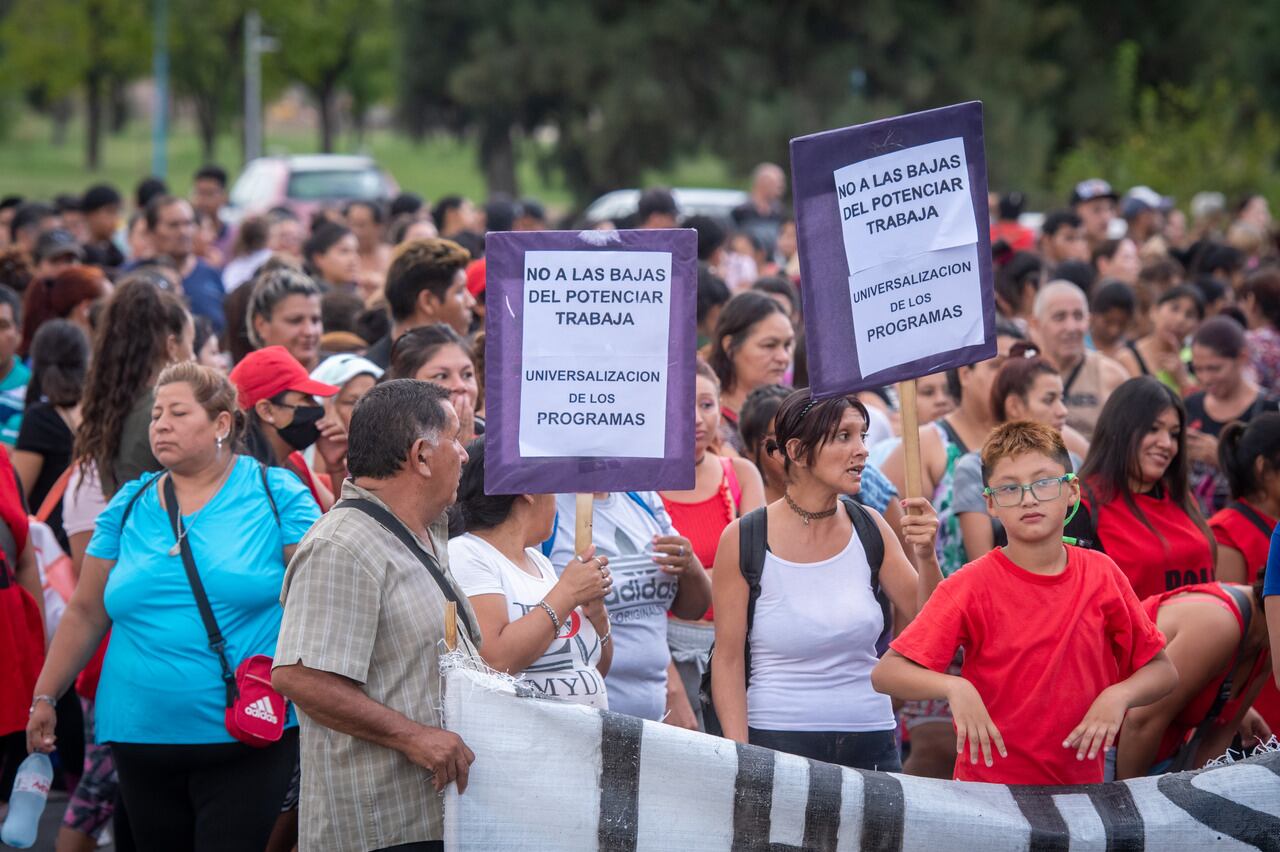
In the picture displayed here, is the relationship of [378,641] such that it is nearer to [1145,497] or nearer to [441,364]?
[441,364]

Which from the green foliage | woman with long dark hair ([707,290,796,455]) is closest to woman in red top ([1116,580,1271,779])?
woman with long dark hair ([707,290,796,455])

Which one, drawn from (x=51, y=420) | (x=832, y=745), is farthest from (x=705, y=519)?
(x=51, y=420)

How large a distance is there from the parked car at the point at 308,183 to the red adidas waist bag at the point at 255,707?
20013 mm

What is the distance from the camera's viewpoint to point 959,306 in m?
4.57

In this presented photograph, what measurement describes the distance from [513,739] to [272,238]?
30.2 feet

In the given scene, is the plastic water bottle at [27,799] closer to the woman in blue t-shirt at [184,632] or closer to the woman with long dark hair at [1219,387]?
the woman in blue t-shirt at [184,632]

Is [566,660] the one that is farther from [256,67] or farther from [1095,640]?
[256,67]

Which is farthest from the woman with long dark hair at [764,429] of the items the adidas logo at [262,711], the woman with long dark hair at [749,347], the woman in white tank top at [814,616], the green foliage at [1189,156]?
the green foliage at [1189,156]

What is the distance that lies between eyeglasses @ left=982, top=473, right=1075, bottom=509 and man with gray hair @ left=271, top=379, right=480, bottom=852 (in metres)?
1.45

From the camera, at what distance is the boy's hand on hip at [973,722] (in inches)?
154

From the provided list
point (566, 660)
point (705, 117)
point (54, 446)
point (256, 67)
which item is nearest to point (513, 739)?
point (566, 660)

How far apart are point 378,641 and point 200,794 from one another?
1.30m

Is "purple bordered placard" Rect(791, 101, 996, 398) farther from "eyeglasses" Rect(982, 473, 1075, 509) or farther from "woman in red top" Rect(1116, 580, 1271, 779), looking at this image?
"woman in red top" Rect(1116, 580, 1271, 779)

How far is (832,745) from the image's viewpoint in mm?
4688
